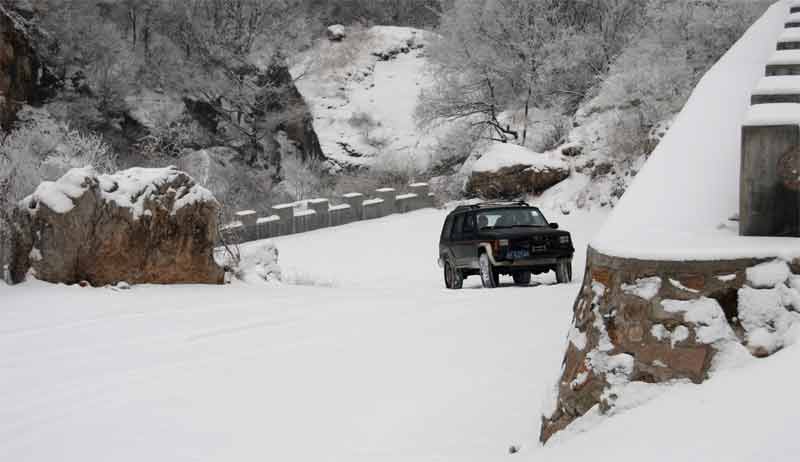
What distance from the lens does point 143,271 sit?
1312 cm

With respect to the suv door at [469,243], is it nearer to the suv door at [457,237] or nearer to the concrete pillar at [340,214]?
the suv door at [457,237]

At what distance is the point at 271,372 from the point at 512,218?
9.03 metres

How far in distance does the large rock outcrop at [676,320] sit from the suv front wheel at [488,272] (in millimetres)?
11272

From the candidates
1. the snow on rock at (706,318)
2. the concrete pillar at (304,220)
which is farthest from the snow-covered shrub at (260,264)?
the snow on rock at (706,318)

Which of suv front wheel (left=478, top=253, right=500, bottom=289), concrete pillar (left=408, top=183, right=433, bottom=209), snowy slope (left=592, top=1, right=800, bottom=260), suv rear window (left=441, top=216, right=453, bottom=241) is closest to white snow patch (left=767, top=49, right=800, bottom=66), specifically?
snowy slope (left=592, top=1, right=800, bottom=260)

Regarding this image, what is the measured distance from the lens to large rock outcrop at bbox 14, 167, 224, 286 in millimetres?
12156

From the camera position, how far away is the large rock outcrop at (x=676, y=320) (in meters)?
3.84

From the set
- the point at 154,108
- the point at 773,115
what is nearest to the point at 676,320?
the point at 773,115

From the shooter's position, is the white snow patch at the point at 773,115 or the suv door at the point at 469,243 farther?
the suv door at the point at 469,243

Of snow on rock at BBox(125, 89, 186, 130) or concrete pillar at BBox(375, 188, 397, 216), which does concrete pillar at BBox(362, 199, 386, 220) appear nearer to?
concrete pillar at BBox(375, 188, 397, 216)

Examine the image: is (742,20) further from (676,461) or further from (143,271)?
(676,461)

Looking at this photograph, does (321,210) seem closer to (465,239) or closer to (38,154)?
(38,154)

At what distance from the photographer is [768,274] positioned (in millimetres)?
3859

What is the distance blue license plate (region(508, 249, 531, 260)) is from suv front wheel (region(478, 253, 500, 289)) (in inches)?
14.8
